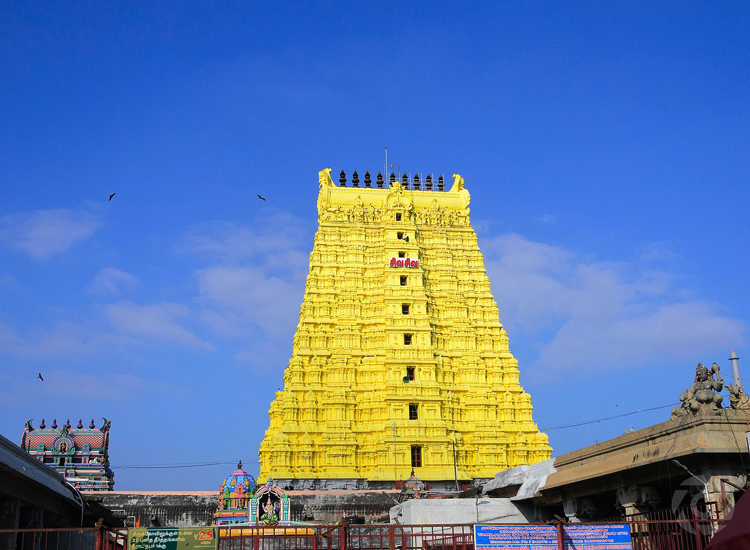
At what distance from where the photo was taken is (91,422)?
62.3m

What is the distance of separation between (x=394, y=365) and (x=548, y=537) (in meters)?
45.1

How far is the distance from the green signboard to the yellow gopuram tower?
1643 inches

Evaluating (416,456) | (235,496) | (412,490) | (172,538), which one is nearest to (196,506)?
(235,496)

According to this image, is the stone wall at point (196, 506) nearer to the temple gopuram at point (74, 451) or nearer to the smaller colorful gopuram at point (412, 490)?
the smaller colorful gopuram at point (412, 490)

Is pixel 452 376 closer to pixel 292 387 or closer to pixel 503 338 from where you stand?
pixel 503 338

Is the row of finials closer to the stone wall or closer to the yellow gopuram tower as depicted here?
the yellow gopuram tower

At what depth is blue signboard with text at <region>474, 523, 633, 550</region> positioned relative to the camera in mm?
16594

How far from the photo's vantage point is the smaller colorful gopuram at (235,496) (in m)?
Result: 39.6

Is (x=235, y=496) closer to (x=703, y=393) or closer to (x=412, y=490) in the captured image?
(x=412, y=490)

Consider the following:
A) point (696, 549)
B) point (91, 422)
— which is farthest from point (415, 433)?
point (696, 549)

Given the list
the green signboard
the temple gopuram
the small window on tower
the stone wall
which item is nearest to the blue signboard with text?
the green signboard

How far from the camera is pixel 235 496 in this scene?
133ft

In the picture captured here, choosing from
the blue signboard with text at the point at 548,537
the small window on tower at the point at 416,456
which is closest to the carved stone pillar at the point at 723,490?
the blue signboard with text at the point at 548,537

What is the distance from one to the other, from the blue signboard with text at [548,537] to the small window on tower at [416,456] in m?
42.9
